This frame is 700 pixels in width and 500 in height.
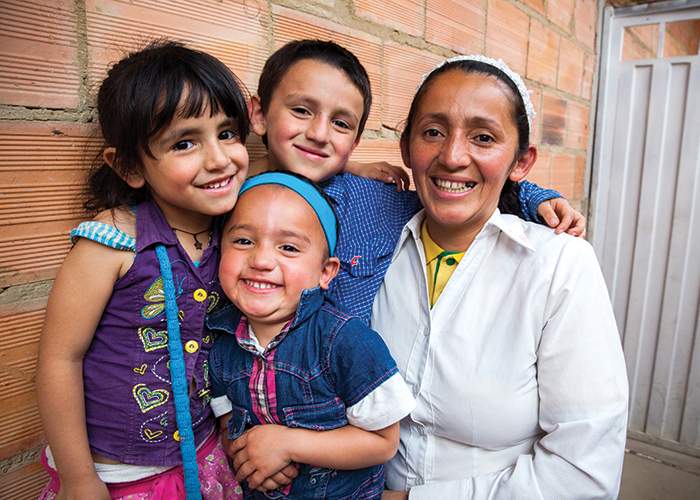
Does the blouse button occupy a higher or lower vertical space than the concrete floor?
higher

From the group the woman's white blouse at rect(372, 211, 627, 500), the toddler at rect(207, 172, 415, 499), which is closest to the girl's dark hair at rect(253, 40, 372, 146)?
the toddler at rect(207, 172, 415, 499)

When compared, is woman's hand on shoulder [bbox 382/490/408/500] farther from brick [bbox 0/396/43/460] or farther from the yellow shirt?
brick [bbox 0/396/43/460]

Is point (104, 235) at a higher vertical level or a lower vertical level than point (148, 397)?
higher

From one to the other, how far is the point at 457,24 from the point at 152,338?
73.1 inches

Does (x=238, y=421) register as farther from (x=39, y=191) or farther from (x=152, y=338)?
(x=39, y=191)

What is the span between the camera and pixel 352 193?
1.34 metres

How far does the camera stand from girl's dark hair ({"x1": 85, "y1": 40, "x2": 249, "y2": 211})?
922 millimetres

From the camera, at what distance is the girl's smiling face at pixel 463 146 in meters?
1.16

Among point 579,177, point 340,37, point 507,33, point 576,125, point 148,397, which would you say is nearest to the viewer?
point 148,397

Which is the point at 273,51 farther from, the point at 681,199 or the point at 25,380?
the point at 681,199

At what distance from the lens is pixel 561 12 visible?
2889 millimetres

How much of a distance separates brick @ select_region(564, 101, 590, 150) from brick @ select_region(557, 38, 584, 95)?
106 mm

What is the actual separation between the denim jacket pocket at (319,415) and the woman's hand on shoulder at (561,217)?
0.69m

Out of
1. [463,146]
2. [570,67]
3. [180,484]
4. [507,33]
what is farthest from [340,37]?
[570,67]
